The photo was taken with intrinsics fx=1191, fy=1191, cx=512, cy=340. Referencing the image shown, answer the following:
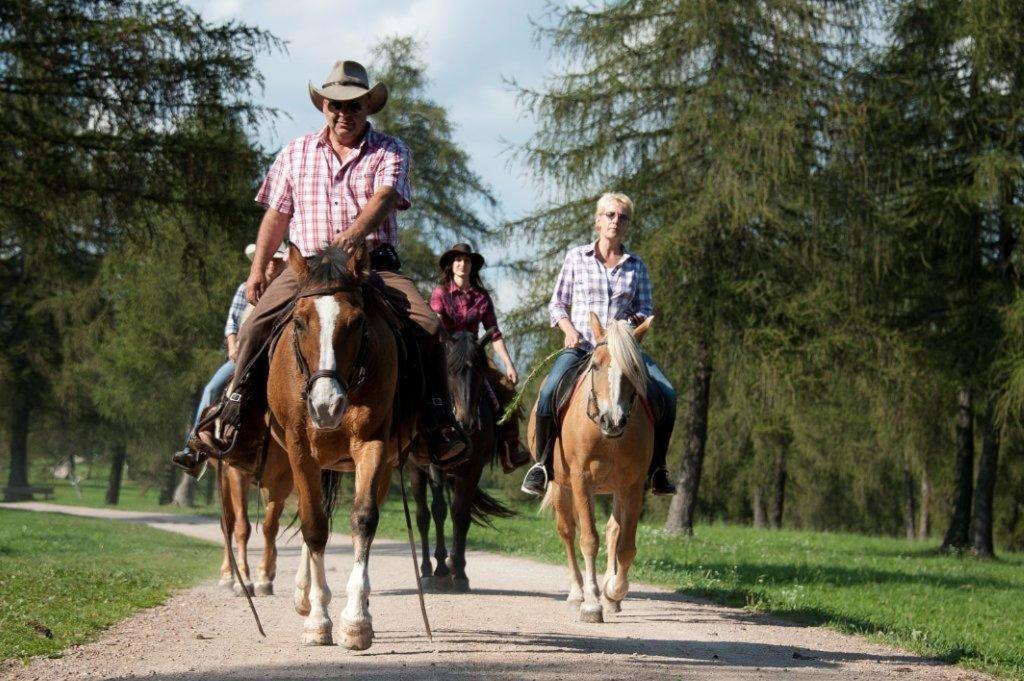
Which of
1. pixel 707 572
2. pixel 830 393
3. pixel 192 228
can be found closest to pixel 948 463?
pixel 830 393

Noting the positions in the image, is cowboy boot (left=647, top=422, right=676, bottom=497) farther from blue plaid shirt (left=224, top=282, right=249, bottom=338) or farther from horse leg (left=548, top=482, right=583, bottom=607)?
blue plaid shirt (left=224, top=282, right=249, bottom=338)

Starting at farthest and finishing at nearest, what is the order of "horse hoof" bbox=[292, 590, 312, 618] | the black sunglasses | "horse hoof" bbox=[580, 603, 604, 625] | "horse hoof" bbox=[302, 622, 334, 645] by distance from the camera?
"horse hoof" bbox=[580, 603, 604, 625] < "horse hoof" bbox=[292, 590, 312, 618] < the black sunglasses < "horse hoof" bbox=[302, 622, 334, 645]

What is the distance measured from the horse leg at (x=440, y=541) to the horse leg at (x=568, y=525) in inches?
65.0

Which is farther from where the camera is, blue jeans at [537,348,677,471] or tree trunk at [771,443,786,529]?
tree trunk at [771,443,786,529]

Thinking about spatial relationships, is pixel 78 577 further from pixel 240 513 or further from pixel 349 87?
pixel 349 87

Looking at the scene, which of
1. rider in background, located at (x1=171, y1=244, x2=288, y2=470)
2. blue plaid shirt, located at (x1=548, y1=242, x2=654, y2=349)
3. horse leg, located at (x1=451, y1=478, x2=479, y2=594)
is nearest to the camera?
rider in background, located at (x1=171, y1=244, x2=288, y2=470)

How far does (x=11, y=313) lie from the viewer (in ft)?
143

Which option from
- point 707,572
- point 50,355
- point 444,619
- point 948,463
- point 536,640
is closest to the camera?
point 536,640

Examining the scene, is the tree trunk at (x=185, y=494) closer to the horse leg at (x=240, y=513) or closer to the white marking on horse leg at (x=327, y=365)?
the horse leg at (x=240, y=513)

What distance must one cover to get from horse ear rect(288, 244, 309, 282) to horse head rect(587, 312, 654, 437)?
278 centimetres

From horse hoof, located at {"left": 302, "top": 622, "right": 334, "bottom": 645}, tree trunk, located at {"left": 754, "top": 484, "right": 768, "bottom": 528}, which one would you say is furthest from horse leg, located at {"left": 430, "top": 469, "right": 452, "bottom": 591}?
tree trunk, located at {"left": 754, "top": 484, "right": 768, "bottom": 528}

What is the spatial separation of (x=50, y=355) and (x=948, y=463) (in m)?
30.6

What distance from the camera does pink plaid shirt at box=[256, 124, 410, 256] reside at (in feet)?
25.0

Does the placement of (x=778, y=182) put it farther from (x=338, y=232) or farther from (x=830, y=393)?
(x=338, y=232)
